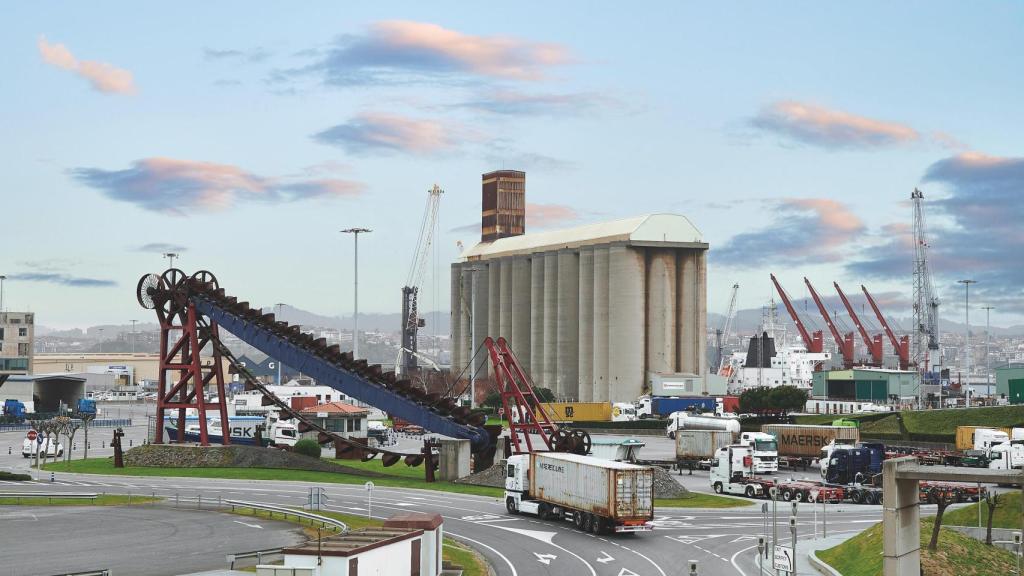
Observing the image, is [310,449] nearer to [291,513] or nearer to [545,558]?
[291,513]

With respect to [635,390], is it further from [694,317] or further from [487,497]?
[487,497]

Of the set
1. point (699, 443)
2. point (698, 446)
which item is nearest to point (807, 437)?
point (699, 443)

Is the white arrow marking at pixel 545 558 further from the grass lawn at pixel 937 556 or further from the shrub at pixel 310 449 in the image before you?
the shrub at pixel 310 449

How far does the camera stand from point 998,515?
55469 millimetres

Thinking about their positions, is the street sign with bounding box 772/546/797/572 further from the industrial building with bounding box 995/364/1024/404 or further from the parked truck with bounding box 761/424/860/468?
the industrial building with bounding box 995/364/1024/404

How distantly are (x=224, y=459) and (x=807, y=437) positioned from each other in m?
46.0

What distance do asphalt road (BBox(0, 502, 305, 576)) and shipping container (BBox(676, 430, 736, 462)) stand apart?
4394cm

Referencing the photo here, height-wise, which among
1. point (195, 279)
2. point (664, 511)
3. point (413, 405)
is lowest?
point (664, 511)

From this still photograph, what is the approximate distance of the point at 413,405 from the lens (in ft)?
257

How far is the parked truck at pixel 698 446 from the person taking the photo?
90.9 metres

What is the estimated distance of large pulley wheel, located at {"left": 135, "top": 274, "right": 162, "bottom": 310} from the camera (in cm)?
8462

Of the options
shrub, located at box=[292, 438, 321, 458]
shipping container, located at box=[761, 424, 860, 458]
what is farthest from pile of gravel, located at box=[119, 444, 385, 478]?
shipping container, located at box=[761, 424, 860, 458]

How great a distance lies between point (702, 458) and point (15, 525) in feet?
178

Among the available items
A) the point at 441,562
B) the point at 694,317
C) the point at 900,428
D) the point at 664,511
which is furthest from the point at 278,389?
the point at 441,562
